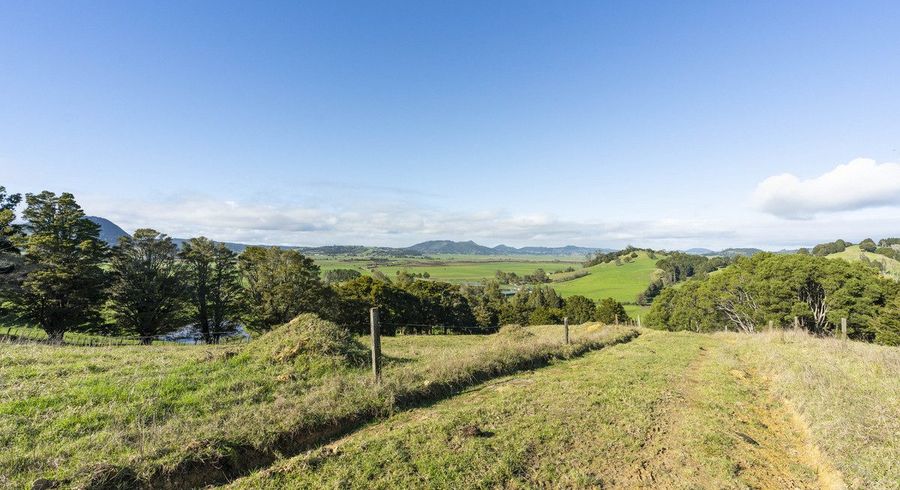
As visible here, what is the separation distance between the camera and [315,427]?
22.4 feet

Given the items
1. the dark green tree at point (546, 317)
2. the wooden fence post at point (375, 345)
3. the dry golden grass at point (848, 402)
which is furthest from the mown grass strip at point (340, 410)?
the dark green tree at point (546, 317)

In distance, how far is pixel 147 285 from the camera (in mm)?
29234

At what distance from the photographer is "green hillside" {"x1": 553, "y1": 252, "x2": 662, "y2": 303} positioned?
98.1 m

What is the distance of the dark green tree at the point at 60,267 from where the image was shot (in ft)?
79.9

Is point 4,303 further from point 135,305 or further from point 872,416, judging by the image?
point 872,416

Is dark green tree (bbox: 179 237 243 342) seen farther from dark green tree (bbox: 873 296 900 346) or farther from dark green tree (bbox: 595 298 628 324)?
dark green tree (bbox: 873 296 900 346)

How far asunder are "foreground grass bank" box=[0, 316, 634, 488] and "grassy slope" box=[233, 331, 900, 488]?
2.43ft

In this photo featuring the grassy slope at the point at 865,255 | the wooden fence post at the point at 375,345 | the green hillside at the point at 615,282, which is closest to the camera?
the wooden fence post at the point at 375,345

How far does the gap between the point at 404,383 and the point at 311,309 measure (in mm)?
29635

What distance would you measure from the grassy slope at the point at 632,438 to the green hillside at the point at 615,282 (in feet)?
290

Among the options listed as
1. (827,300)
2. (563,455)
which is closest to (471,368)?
(563,455)

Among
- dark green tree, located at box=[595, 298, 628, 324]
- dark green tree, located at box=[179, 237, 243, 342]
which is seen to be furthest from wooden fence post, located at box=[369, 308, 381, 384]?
dark green tree, located at box=[595, 298, 628, 324]

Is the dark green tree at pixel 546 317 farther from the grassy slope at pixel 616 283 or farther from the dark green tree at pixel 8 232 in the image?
the dark green tree at pixel 8 232

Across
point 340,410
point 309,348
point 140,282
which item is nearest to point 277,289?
point 140,282
